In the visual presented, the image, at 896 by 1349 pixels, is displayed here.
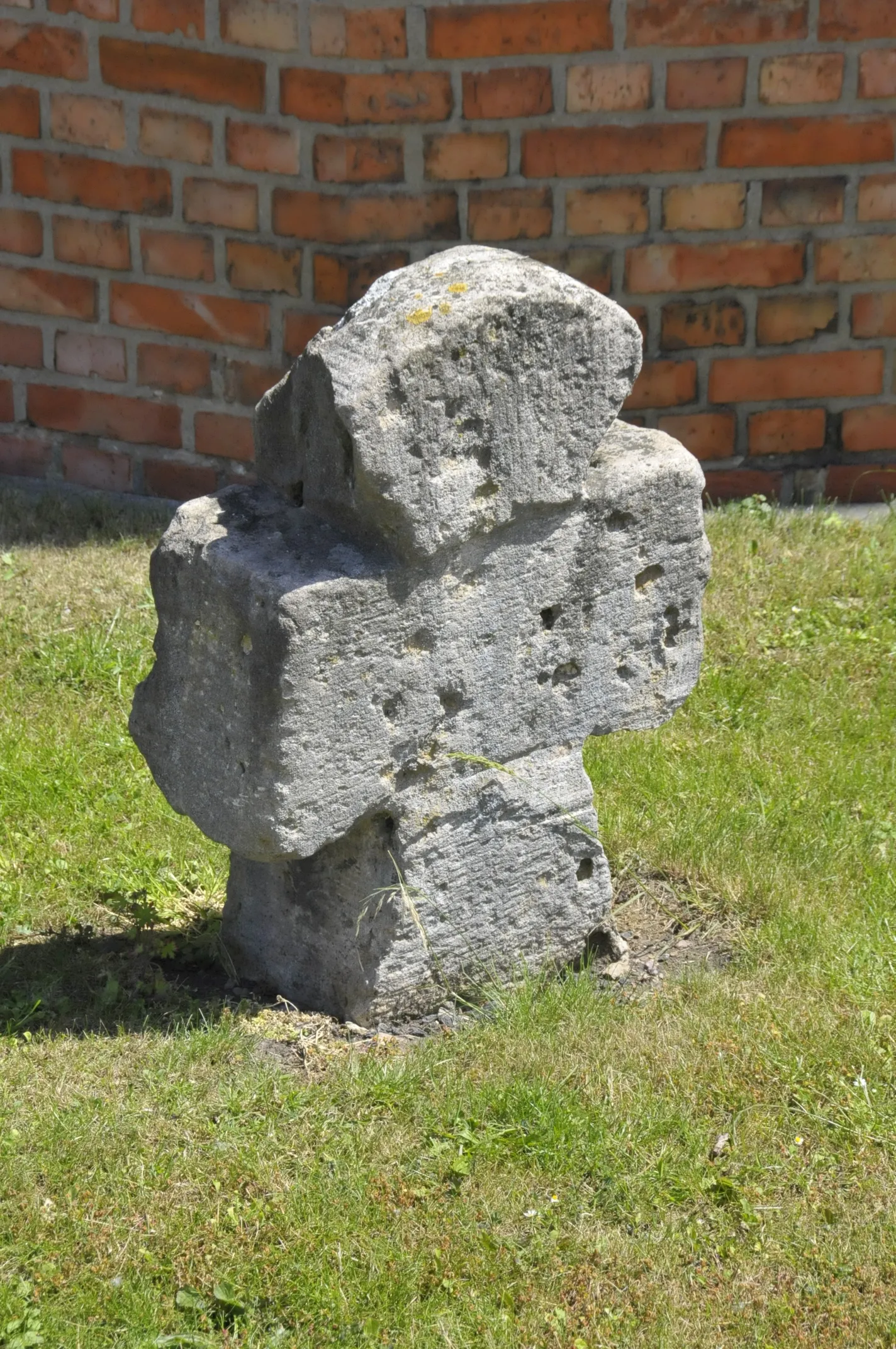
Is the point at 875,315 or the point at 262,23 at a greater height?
the point at 262,23

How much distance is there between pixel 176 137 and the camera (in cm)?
543

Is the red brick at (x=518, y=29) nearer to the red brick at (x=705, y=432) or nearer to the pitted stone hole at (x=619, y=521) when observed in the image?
the red brick at (x=705, y=432)

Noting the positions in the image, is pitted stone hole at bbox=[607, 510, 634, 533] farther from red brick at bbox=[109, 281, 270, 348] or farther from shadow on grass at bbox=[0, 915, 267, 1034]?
red brick at bbox=[109, 281, 270, 348]

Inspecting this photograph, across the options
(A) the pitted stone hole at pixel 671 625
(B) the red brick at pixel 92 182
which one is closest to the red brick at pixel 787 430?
(B) the red brick at pixel 92 182

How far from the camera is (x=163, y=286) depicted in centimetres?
565

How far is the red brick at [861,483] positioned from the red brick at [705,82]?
137 centimetres

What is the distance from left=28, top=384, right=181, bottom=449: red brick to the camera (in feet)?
19.3

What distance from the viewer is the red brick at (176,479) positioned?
5898mm

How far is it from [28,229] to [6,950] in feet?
10.3

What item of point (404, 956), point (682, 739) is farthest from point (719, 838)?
point (404, 956)

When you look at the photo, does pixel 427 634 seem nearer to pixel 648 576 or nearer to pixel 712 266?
pixel 648 576

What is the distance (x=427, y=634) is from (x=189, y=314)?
303cm

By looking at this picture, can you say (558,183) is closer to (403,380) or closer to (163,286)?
(163,286)

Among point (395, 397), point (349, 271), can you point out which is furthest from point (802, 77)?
point (395, 397)
